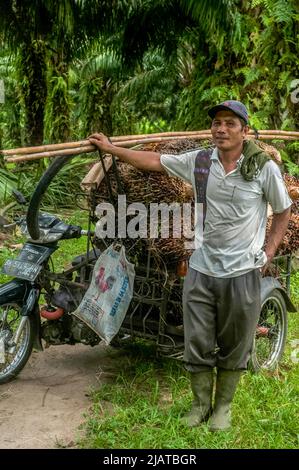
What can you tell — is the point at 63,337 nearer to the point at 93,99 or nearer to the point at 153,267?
the point at 153,267

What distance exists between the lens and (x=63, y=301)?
14.3 ft

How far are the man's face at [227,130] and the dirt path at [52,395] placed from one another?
5.84 feet

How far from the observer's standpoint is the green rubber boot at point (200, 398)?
367cm

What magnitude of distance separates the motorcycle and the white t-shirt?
1.84 ft

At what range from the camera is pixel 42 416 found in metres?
3.90

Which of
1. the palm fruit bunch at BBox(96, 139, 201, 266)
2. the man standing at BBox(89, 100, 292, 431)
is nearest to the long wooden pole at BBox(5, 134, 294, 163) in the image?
the man standing at BBox(89, 100, 292, 431)

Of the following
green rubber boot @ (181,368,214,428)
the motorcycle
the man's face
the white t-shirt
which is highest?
the man's face

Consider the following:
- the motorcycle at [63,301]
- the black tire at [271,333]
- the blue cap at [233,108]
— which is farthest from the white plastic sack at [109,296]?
the blue cap at [233,108]

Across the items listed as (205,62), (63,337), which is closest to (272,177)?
(63,337)

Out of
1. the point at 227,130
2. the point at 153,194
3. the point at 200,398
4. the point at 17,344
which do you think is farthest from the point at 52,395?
the point at 227,130

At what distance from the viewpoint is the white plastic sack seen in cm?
408

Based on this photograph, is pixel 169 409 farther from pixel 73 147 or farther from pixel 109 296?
pixel 73 147

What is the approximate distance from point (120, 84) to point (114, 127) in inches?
71.5

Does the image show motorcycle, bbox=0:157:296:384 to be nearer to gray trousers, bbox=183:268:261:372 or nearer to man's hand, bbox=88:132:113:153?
gray trousers, bbox=183:268:261:372
